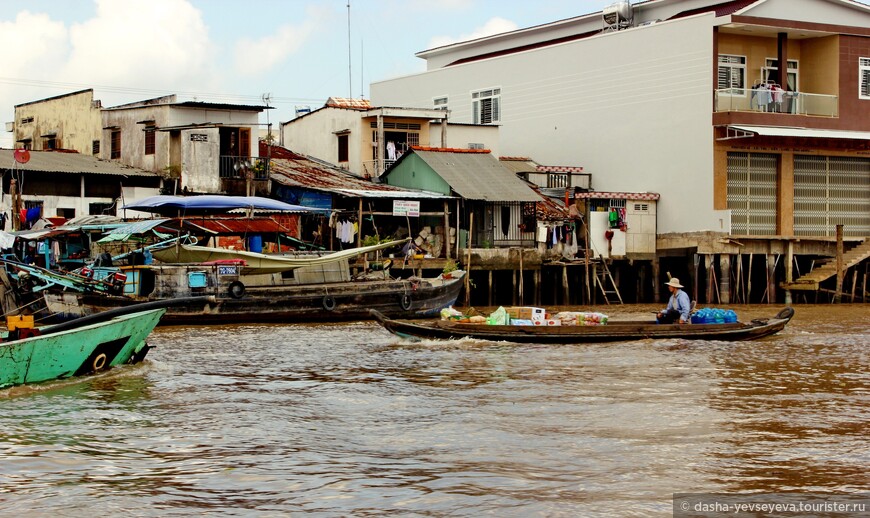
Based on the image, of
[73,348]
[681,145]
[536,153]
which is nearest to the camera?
[73,348]

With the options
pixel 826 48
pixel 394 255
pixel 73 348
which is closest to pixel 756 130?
pixel 826 48

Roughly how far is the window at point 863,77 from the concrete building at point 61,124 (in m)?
24.2

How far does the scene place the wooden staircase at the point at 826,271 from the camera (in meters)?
34.3

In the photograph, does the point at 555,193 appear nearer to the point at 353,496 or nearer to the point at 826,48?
the point at 826,48

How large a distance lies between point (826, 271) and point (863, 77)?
672 centimetres

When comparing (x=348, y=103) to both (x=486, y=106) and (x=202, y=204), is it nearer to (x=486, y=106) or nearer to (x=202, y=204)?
(x=486, y=106)

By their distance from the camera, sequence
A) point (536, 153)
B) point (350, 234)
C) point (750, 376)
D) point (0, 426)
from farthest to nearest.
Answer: point (536, 153) → point (350, 234) → point (750, 376) → point (0, 426)

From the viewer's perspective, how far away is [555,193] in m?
37.0

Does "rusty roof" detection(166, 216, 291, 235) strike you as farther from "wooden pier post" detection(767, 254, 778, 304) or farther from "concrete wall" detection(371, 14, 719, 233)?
"wooden pier post" detection(767, 254, 778, 304)

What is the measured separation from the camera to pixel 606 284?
116ft

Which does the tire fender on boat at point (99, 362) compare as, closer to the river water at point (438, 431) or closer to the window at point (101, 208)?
the river water at point (438, 431)

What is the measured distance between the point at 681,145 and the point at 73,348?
24.0 m

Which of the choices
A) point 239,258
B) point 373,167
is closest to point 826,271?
point 373,167

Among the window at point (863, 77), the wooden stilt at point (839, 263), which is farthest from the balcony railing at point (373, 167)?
the window at point (863, 77)
